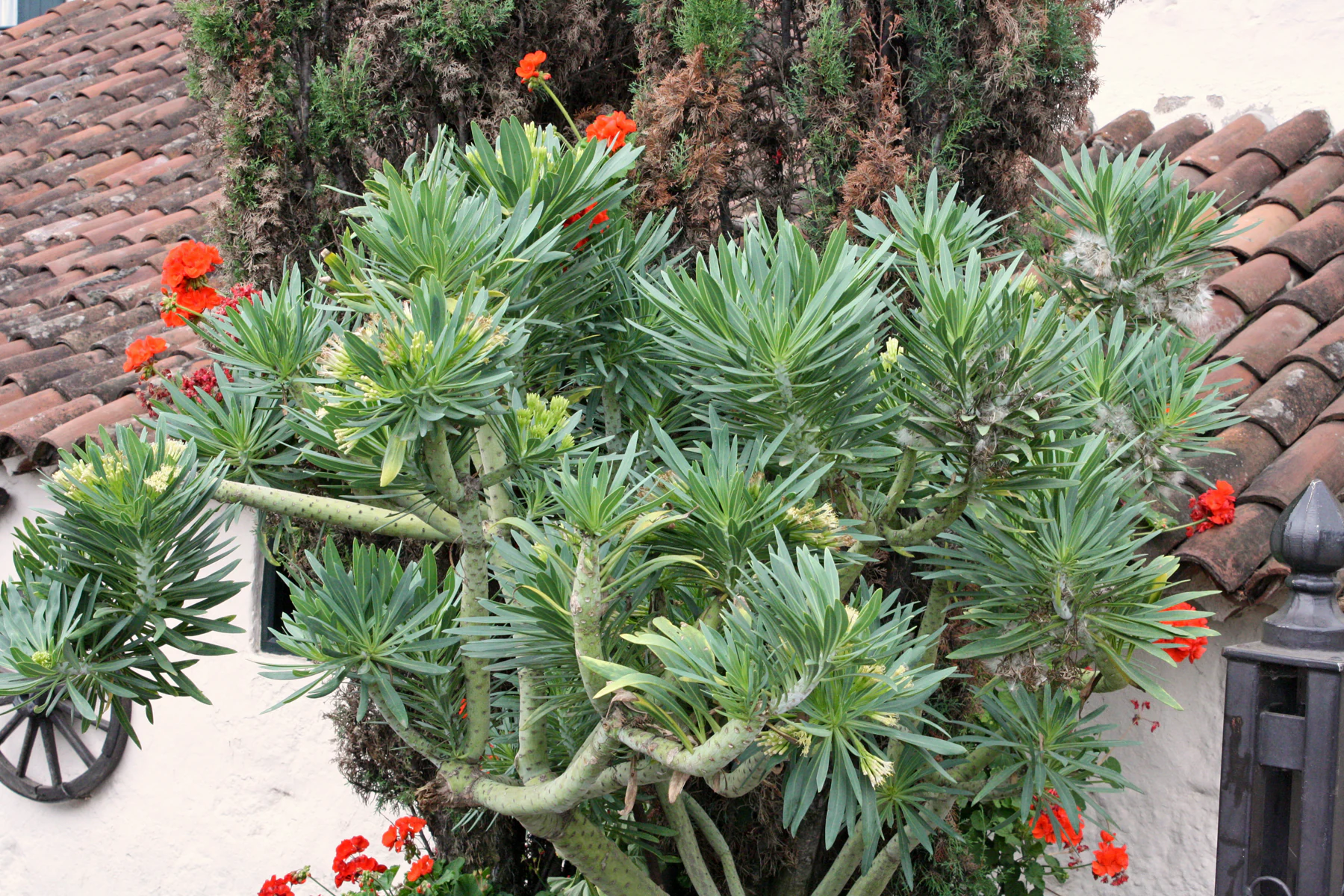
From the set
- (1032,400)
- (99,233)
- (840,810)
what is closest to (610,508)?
(840,810)

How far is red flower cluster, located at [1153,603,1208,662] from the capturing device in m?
1.57

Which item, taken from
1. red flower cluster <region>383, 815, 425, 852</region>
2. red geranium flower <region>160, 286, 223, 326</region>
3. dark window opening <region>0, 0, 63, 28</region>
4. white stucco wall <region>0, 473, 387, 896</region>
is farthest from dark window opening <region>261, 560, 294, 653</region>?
dark window opening <region>0, 0, 63, 28</region>

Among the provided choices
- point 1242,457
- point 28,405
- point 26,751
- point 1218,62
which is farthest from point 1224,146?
point 26,751

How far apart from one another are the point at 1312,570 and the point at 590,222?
45.4 inches

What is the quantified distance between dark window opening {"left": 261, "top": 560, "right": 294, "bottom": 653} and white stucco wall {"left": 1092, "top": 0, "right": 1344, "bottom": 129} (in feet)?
12.4

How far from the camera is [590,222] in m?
1.69

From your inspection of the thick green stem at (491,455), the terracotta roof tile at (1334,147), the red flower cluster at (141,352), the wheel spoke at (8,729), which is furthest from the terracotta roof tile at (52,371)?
the terracotta roof tile at (1334,147)

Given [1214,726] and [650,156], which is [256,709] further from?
[1214,726]

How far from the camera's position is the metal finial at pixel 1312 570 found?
4.26 feet

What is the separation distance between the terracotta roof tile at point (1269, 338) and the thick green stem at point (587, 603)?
7.70 feet

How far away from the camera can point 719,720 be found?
1527 mm

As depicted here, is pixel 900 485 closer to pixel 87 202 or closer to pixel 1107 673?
pixel 1107 673

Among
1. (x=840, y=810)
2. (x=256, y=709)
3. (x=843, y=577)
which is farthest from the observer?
(x=256, y=709)

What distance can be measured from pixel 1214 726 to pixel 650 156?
2.01m
